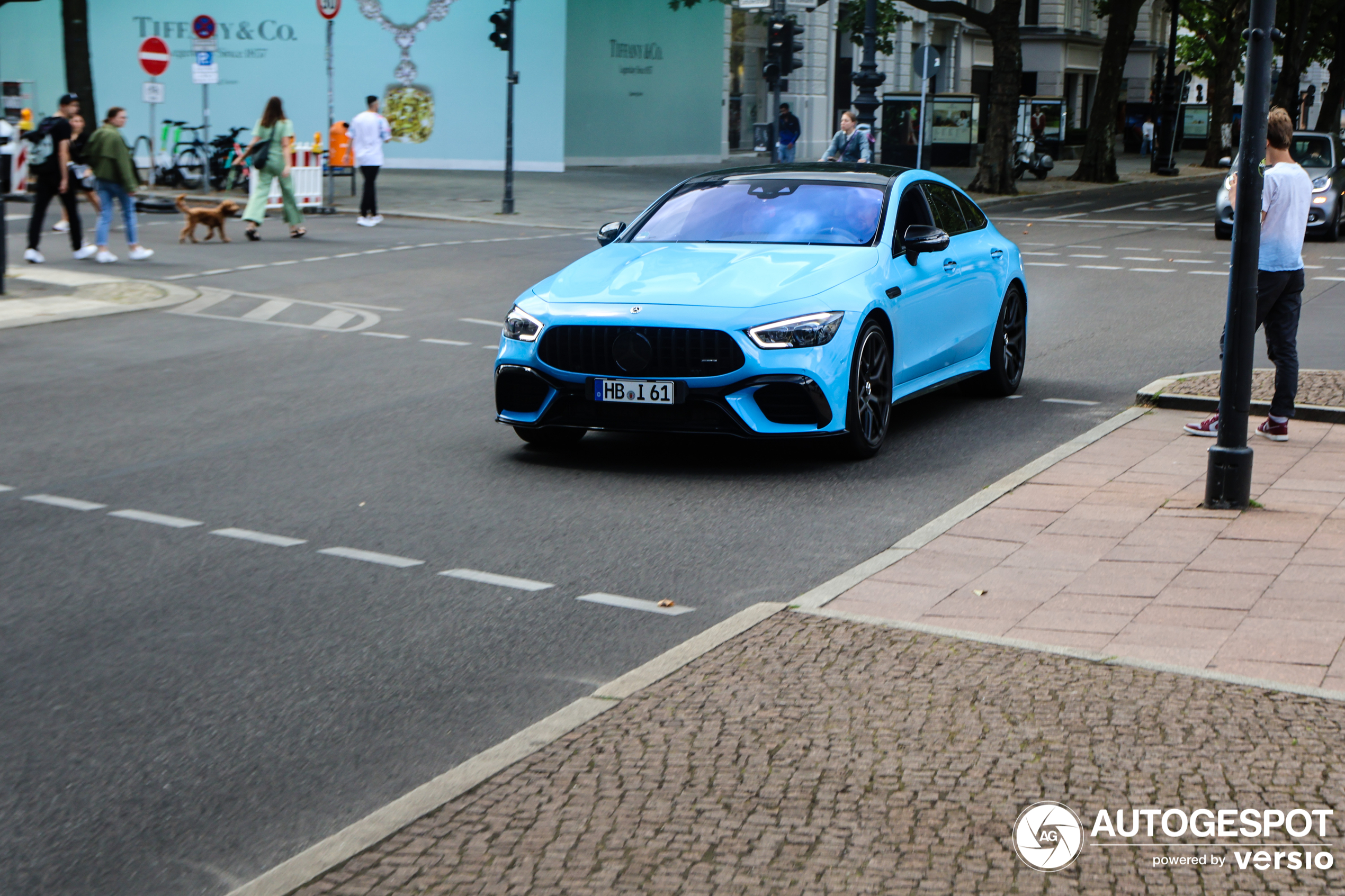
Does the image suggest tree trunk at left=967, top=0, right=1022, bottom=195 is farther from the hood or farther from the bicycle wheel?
the hood

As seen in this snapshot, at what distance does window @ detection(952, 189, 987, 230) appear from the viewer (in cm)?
1050

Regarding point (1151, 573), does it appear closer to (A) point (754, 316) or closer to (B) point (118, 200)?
(A) point (754, 316)

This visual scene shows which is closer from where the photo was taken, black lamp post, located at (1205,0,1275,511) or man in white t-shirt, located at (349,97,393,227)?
black lamp post, located at (1205,0,1275,511)

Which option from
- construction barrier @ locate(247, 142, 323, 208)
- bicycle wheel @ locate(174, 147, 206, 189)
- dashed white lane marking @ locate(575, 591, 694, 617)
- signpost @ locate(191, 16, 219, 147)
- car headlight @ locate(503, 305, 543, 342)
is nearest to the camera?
dashed white lane marking @ locate(575, 591, 694, 617)

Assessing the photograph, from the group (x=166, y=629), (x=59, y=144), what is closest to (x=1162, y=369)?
(x=166, y=629)

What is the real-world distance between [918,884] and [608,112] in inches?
1526

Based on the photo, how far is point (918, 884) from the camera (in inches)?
137

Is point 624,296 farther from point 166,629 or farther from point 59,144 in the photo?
point 59,144

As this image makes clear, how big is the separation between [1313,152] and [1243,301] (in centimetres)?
2063

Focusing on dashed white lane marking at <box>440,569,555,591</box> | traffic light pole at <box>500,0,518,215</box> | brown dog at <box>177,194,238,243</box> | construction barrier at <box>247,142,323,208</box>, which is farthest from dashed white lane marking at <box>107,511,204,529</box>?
traffic light pole at <box>500,0,518,215</box>

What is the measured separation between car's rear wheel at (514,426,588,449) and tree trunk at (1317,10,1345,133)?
58.3 m

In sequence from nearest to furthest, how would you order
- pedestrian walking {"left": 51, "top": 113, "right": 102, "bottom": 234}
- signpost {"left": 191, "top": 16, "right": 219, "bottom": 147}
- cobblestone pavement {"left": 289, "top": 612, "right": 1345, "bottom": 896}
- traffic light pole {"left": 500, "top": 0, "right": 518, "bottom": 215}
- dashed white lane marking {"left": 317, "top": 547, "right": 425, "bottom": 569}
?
cobblestone pavement {"left": 289, "top": 612, "right": 1345, "bottom": 896}, dashed white lane marking {"left": 317, "top": 547, "right": 425, "bottom": 569}, pedestrian walking {"left": 51, "top": 113, "right": 102, "bottom": 234}, signpost {"left": 191, "top": 16, "right": 219, "bottom": 147}, traffic light pole {"left": 500, "top": 0, "right": 518, "bottom": 215}

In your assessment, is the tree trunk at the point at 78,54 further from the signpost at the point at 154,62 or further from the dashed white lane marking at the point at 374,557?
the dashed white lane marking at the point at 374,557

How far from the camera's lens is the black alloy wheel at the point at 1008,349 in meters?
10.5
